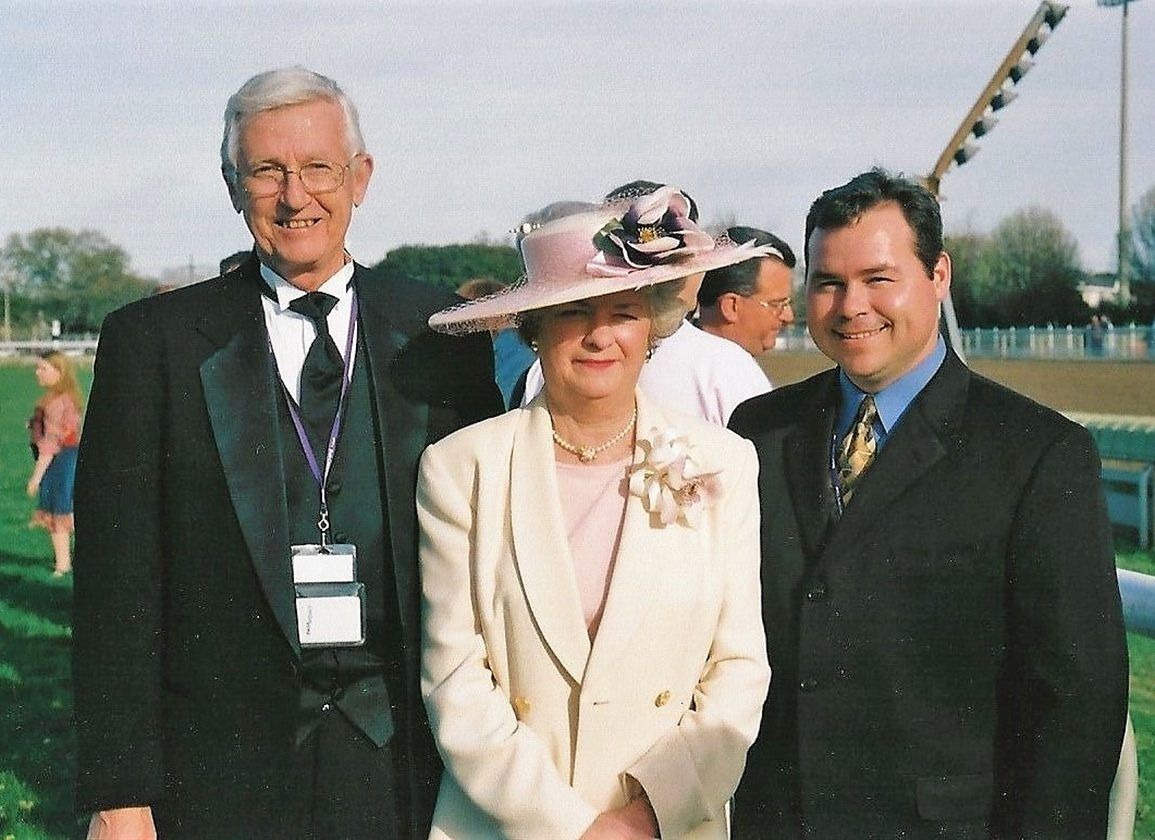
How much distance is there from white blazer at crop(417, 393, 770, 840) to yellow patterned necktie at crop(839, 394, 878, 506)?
301mm

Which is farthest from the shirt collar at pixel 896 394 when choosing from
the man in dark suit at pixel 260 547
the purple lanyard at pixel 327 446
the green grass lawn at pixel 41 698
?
the green grass lawn at pixel 41 698

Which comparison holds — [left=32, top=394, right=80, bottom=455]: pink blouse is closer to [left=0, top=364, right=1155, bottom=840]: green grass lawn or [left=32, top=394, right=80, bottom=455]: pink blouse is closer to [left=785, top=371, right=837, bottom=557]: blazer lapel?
[left=0, top=364, right=1155, bottom=840]: green grass lawn

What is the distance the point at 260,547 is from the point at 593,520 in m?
0.67

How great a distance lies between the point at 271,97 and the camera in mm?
2850

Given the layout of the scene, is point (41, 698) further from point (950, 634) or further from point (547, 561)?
point (950, 634)

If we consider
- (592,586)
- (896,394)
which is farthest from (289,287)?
(896,394)

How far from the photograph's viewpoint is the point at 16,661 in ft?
27.5

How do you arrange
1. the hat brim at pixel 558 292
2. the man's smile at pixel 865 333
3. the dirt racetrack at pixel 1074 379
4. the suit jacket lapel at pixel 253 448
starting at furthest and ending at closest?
1. the dirt racetrack at pixel 1074 379
2. the man's smile at pixel 865 333
3. the suit jacket lapel at pixel 253 448
4. the hat brim at pixel 558 292

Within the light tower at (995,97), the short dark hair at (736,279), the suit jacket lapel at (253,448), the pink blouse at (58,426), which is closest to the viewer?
the suit jacket lapel at (253,448)

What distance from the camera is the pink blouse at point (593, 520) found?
2.78 meters

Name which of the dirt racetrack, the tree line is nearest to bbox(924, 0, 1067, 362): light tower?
the dirt racetrack

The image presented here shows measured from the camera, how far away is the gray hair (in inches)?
112

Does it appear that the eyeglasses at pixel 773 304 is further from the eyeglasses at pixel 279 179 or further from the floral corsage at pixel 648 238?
the eyeglasses at pixel 279 179

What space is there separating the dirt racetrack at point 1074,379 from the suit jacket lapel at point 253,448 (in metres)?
16.8
